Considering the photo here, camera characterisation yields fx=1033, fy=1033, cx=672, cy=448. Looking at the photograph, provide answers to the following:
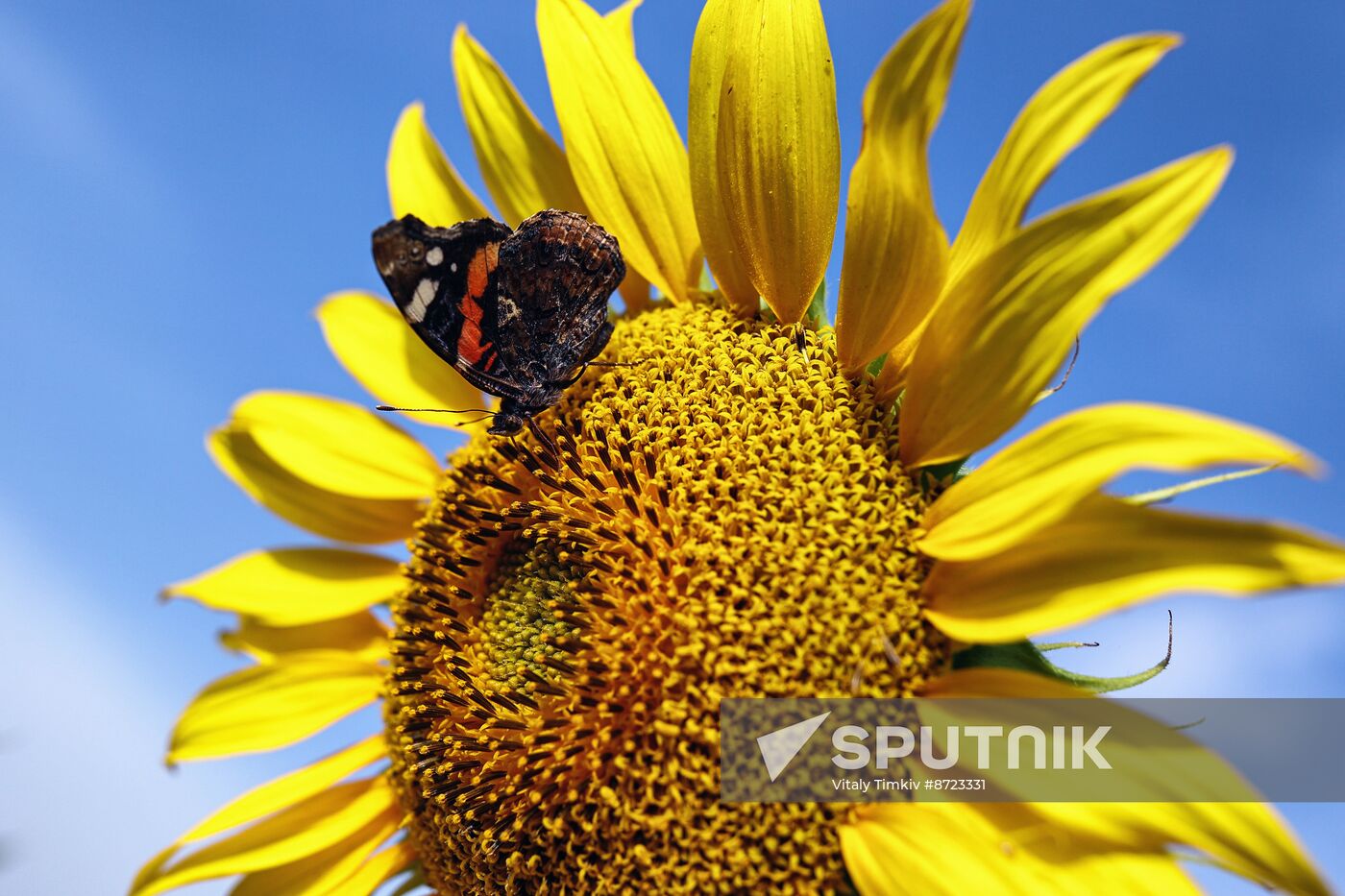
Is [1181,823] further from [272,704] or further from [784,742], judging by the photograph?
[272,704]

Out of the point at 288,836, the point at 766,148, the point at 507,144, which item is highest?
the point at 507,144

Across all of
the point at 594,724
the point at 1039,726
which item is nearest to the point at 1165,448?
the point at 1039,726

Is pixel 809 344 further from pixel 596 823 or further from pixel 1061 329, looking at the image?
pixel 596 823

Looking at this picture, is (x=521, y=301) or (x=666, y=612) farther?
(x=521, y=301)

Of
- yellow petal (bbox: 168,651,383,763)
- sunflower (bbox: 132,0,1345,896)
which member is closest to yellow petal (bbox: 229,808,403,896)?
sunflower (bbox: 132,0,1345,896)

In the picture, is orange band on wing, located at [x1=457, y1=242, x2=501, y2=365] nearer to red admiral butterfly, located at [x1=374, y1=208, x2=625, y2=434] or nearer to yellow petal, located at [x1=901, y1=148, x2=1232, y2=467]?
red admiral butterfly, located at [x1=374, y1=208, x2=625, y2=434]

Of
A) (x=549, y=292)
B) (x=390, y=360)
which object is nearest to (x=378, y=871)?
(x=390, y=360)

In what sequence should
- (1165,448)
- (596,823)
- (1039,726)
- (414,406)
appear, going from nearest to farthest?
(1165,448) → (1039,726) → (596,823) → (414,406)
